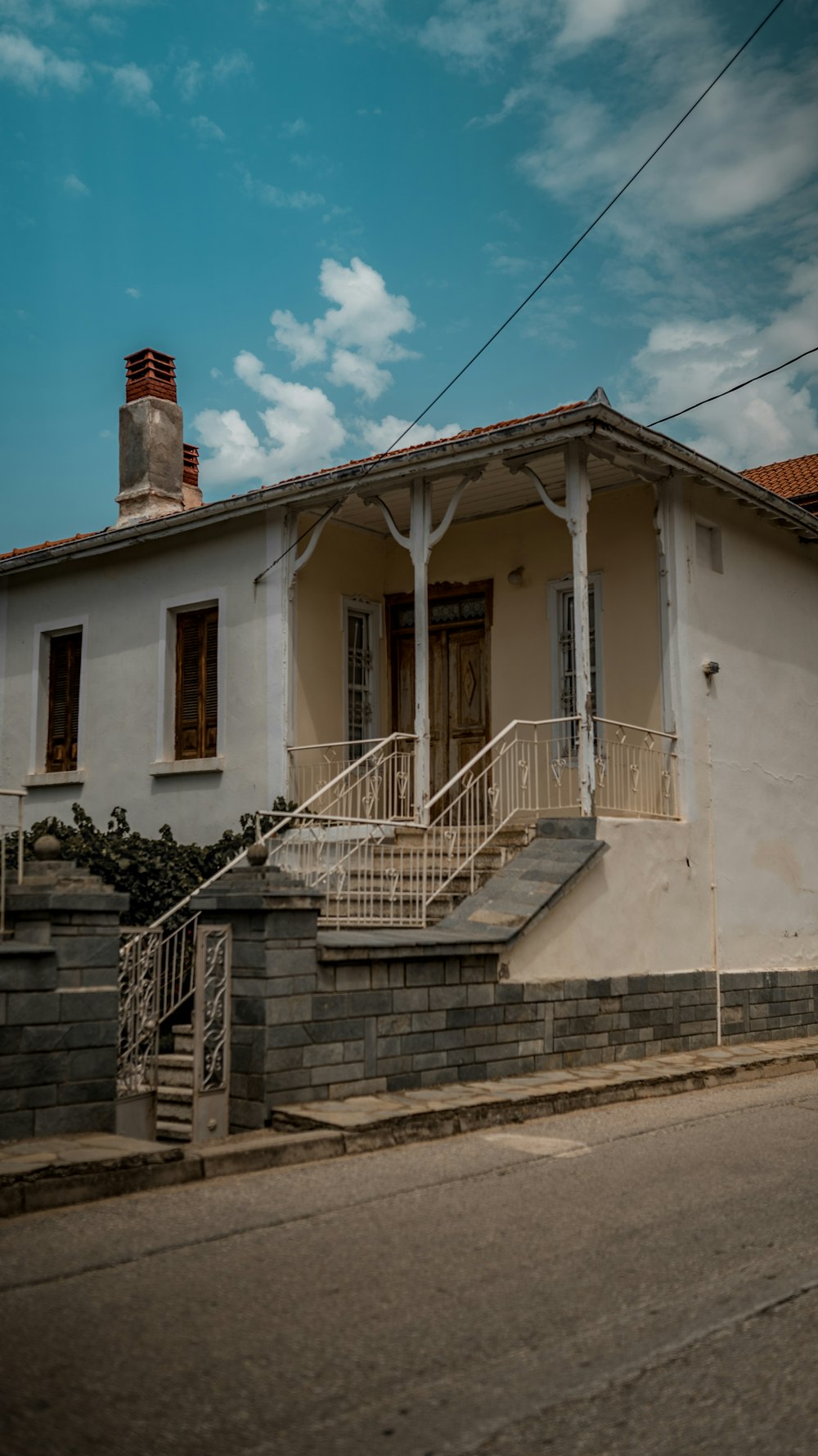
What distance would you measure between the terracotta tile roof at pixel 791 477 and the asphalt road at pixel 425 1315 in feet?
37.8

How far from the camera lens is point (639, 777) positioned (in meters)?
11.6

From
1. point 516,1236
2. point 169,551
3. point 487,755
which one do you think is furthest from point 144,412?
point 516,1236

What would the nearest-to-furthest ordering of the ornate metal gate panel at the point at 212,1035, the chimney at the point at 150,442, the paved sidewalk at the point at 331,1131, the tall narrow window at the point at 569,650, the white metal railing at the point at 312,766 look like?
the paved sidewalk at the point at 331,1131, the ornate metal gate panel at the point at 212,1035, the white metal railing at the point at 312,766, the tall narrow window at the point at 569,650, the chimney at the point at 150,442

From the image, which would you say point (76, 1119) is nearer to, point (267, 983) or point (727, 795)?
point (267, 983)

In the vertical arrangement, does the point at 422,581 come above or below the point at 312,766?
above

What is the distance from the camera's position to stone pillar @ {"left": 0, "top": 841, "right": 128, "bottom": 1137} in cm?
639

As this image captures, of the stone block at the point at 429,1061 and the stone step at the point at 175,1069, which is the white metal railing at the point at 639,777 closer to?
the stone block at the point at 429,1061

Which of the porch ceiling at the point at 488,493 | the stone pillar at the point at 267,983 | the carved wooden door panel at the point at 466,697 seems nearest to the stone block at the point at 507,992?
the stone pillar at the point at 267,983

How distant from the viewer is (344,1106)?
7617 millimetres

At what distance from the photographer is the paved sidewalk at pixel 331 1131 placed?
5.80 metres

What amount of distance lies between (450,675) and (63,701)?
466 centimetres

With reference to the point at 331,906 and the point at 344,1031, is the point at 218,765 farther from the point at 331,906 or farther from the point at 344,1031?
the point at 344,1031

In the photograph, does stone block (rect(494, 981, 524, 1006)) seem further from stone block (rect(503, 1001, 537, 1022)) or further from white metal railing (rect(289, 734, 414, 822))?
white metal railing (rect(289, 734, 414, 822))

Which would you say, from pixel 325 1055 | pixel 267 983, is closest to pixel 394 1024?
pixel 325 1055
